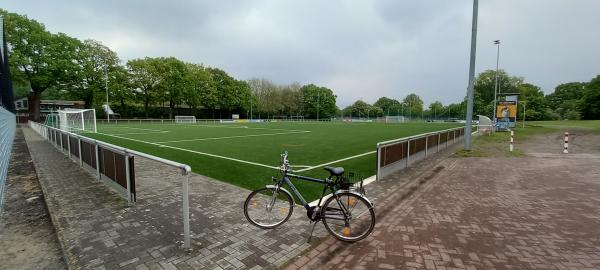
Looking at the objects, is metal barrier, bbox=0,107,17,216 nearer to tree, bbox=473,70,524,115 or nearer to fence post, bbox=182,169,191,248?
fence post, bbox=182,169,191,248

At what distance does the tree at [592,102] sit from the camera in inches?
2215

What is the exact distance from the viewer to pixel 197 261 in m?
3.41

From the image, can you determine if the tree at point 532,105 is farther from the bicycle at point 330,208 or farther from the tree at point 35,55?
the tree at point 35,55

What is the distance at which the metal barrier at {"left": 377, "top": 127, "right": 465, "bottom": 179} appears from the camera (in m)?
7.62

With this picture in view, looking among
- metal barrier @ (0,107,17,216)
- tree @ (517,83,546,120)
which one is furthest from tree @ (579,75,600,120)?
metal barrier @ (0,107,17,216)

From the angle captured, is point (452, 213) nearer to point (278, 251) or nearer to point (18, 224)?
point (278, 251)

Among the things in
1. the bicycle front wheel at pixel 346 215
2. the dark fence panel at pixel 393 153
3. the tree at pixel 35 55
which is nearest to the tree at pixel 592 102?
the dark fence panel at pixel 393 153

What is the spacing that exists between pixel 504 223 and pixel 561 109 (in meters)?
95.3

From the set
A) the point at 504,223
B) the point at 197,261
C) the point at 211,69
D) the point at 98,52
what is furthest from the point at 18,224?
the point at 211,69

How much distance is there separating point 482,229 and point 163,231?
4.77 metres

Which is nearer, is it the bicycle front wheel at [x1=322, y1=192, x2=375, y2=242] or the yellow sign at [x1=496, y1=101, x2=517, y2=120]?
Result: the bicycle front wheel at [x1=322, y1=192, x2=375, y2=242]

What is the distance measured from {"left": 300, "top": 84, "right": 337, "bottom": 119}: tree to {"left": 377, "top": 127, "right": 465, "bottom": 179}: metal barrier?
250 feet

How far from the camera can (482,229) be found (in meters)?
4.45

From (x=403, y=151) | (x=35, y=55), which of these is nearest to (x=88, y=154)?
(x=403, y=151)
